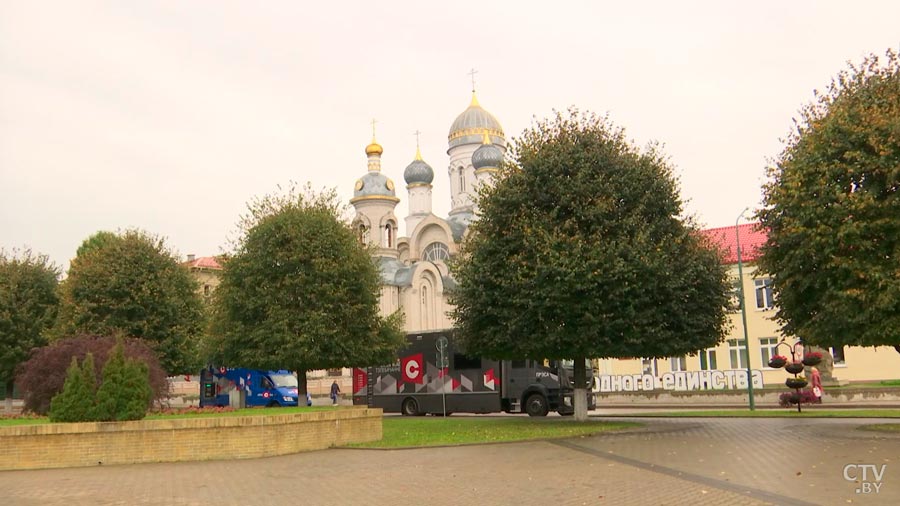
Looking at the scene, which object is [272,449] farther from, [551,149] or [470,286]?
[551,149]

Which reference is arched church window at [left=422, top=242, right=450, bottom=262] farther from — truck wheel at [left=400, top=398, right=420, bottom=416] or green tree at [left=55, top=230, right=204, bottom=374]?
truck wheel at [left=400, top=398, right=420, bottom=416]

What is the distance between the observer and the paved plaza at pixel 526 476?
11266 millimetres

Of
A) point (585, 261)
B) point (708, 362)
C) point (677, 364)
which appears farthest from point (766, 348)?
point (585, 261)

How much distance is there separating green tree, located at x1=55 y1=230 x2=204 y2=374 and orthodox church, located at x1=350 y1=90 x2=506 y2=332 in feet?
95.9

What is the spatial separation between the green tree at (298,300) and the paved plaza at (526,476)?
1134 centimetres

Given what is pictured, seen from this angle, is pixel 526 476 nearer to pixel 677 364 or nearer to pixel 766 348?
pixel 766 348

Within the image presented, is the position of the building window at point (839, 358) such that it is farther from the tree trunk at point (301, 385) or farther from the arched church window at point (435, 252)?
the arched church window at point (435, 252)

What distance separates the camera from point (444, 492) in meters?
11.9

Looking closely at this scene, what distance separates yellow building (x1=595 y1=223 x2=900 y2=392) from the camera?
1748 inches

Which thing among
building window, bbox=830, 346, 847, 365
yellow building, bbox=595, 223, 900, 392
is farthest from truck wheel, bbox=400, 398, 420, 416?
building window, bbox=830, 346, 847, 365

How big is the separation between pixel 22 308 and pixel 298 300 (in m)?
Result: 17.1

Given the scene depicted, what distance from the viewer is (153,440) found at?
1683 centimetres

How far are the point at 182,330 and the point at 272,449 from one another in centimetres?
2057

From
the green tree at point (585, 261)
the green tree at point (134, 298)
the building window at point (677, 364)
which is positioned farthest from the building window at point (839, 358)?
the green tree at point (134, 298)
